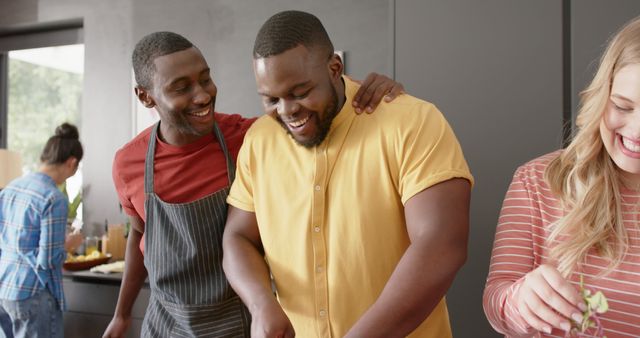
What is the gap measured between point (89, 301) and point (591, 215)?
105 inches

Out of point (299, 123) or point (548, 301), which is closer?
point (548, 301)

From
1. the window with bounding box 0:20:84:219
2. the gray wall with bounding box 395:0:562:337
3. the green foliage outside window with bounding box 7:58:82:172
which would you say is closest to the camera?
the gray wall with bounding box 395:0:562:337

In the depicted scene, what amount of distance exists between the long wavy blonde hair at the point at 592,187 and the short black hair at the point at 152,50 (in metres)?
0.97

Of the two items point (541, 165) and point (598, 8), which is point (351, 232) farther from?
point (598, 8)

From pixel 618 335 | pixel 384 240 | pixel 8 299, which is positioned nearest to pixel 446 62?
pixel 384 240

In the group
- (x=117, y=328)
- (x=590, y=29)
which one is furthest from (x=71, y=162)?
(x=590, y=29)

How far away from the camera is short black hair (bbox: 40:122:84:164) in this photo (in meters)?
3.21

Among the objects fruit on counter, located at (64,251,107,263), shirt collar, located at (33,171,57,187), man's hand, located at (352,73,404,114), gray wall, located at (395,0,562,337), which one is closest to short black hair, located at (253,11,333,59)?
man's hand, located at (352,73,404,114)

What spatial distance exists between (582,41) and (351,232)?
105cm

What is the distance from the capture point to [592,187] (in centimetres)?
120

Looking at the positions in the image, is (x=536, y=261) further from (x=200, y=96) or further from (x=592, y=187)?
(x=200, y=96)

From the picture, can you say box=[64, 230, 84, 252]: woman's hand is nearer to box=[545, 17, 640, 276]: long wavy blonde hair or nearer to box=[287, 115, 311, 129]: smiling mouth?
box=[287, 115, 311, 129]: smiling mouth

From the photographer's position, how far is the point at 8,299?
3021 millimetres

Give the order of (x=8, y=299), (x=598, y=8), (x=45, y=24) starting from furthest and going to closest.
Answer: (x=45, y=24) < (x=8, y=299) < (x=598, y=8)
